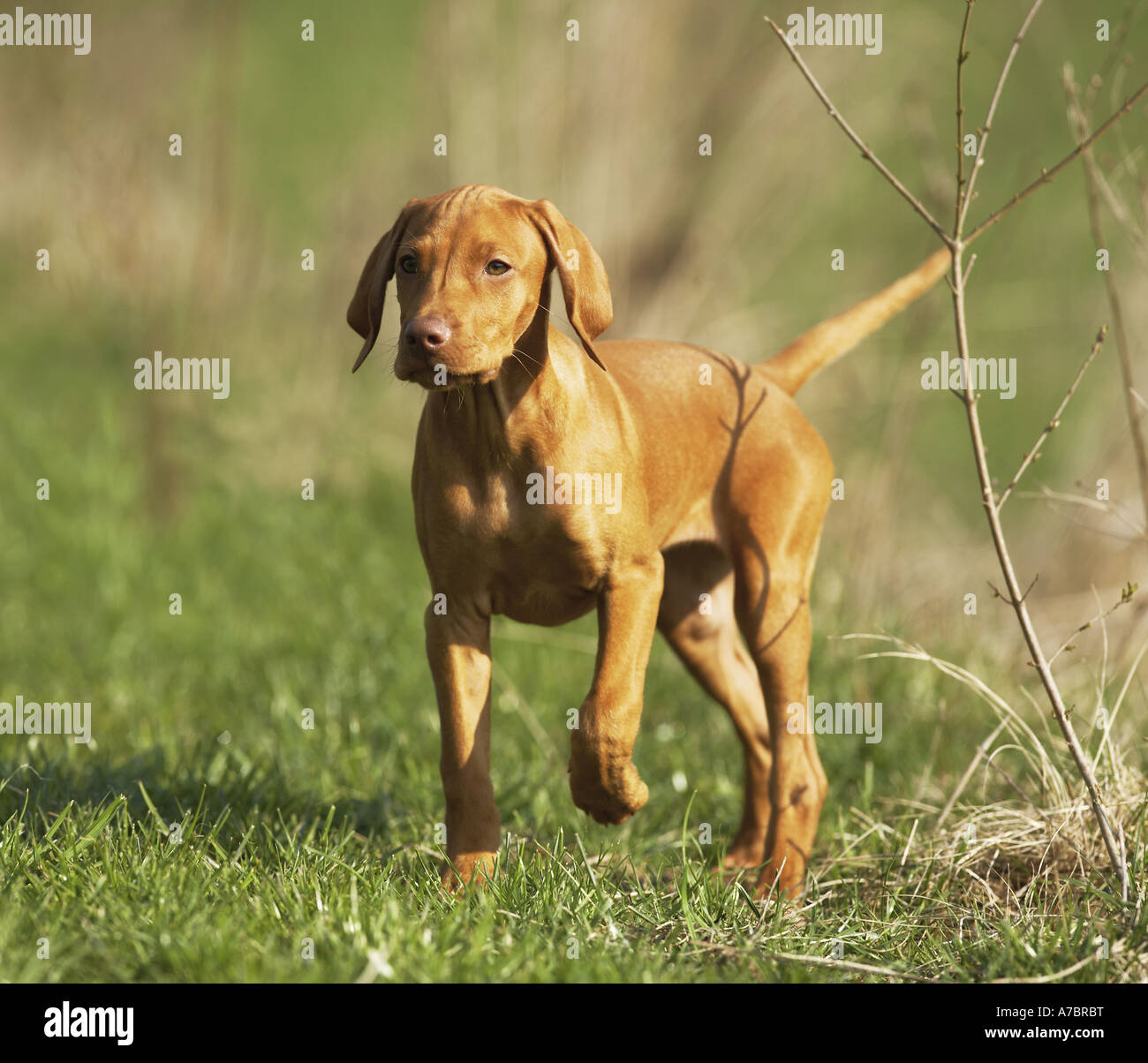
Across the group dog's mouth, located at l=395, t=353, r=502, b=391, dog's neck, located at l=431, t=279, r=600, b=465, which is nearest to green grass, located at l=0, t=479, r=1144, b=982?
dog's neck, located at l=431, t=279, r=600, b=465

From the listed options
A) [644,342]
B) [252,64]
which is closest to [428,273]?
[644,342]

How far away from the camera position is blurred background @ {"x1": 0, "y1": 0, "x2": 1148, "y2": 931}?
20.0ft

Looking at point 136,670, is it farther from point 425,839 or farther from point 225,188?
point 225,188

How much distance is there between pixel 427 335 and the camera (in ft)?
10.3

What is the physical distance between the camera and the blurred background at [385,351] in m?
6.10

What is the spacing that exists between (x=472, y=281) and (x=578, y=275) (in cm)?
31

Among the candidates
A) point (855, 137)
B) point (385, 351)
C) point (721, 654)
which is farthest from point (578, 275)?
point (385, 351)

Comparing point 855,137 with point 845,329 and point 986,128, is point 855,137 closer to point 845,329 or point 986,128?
point 986,128

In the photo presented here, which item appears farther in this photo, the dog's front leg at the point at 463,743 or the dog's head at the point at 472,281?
the dog's front leg at the point at 463,743

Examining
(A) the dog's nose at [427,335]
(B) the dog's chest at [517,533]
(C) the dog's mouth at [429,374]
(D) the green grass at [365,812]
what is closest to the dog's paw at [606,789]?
(D) the green grass at [365,812]

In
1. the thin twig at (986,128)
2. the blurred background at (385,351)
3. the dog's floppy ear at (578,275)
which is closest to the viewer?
the thin twig at (986,128)

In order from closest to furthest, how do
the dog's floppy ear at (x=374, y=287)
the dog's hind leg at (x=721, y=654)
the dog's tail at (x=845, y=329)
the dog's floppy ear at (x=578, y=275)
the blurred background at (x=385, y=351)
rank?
the dog's floppy ear at (x=578, y=275)
the dog's floppy ear at (x=374, y=287)
the dog's tail at (x=845, y=329)
the dog's hind leg at (x=721, y=654)
the blurred background at (x=385, y=351)

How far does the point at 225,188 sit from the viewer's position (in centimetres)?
875

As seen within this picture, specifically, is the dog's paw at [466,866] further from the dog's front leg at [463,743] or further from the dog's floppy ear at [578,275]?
the dog's floppy ear at [578,275]
